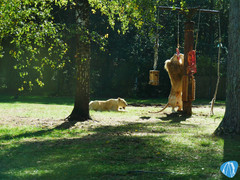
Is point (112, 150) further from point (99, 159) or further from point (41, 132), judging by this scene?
point (41, 132)

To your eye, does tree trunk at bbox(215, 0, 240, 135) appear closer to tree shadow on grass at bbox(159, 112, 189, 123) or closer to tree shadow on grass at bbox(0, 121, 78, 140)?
tree shadow on grass at bbox(159, 112, 189, 123)

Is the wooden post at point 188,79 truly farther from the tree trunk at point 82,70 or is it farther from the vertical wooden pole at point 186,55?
the tree trunk at point 82,70

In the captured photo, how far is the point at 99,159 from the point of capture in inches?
259

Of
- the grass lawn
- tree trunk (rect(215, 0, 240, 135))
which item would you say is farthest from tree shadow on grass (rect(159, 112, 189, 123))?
tree trunk (rect(215, 0, 240, 135))

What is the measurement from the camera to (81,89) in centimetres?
1194

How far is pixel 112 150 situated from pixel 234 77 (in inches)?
140

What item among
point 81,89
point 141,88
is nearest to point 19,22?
point 81,89

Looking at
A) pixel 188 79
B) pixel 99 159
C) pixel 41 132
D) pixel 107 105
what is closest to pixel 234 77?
pixel 99 159

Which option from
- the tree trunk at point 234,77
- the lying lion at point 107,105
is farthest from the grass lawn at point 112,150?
the lying lion at point 107,105

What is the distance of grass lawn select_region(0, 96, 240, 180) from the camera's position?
5.70 metres

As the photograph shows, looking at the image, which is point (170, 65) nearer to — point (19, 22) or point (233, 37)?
point (233, 37)

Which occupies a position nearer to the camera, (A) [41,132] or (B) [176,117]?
(A) [41,132]

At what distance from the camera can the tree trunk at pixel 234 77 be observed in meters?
8.74

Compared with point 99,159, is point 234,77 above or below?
above
